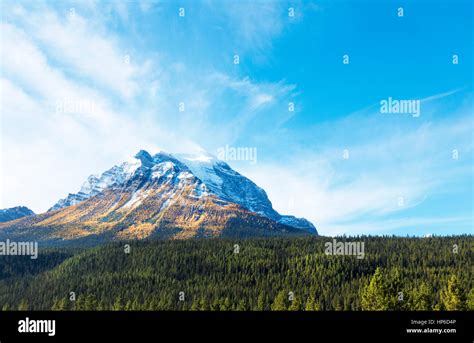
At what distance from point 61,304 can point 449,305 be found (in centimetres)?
10672

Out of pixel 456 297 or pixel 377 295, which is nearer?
pixel 377 295

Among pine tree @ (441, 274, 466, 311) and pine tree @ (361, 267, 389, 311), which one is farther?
pine tree @ (441, 274, 466, 311)

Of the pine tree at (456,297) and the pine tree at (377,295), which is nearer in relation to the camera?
the pine tree at (377,295)

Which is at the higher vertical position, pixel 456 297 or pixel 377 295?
pixel 377 295

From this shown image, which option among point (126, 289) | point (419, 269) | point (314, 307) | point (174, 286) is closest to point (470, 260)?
point (419, 269)

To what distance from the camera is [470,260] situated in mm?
191875

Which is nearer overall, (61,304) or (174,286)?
(61,304)
